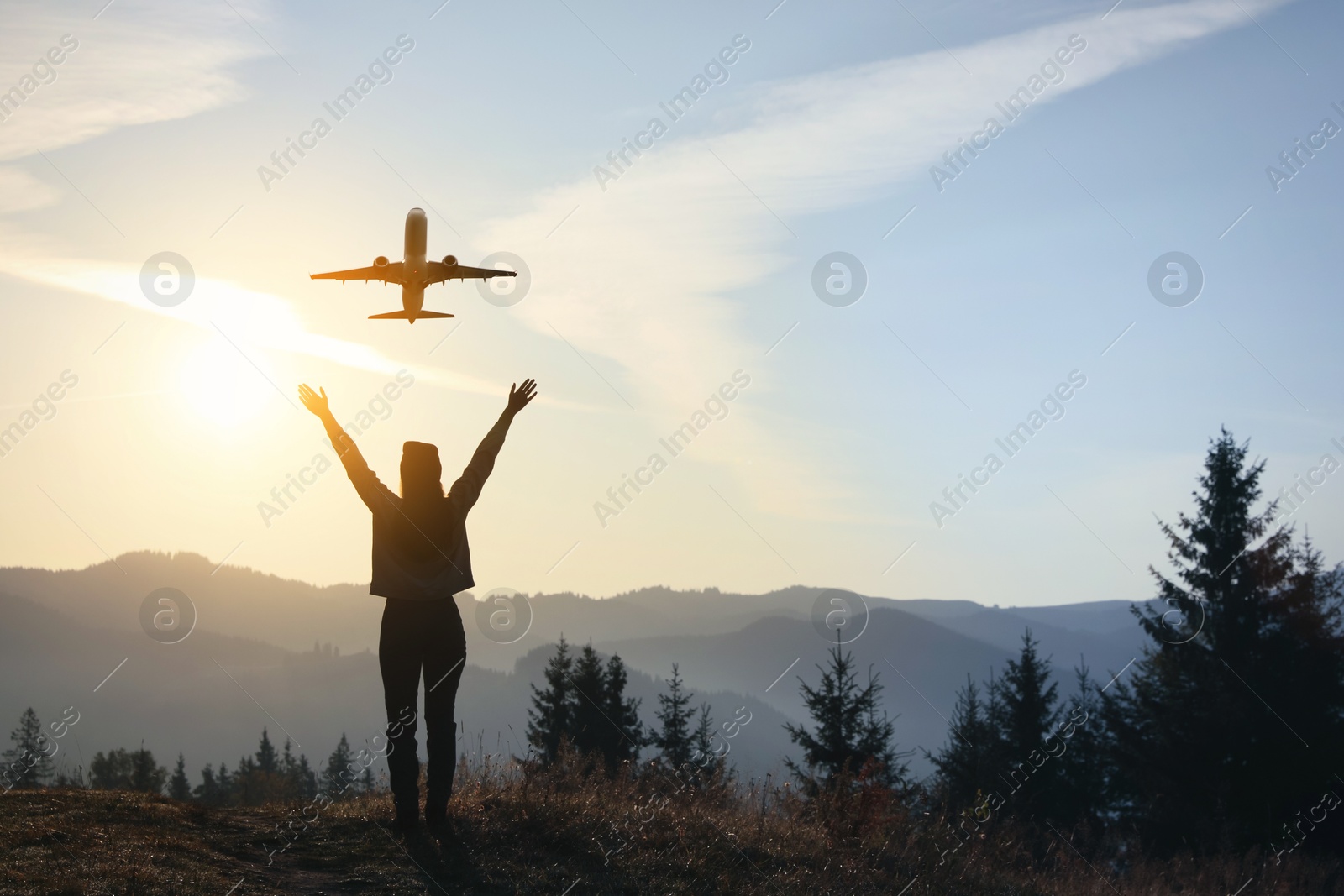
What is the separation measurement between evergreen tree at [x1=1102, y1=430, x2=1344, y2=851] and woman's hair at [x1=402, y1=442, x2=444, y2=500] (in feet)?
104

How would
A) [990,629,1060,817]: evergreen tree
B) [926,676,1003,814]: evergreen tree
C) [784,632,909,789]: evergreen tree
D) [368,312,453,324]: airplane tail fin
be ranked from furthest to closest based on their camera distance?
[990,629,1060,817]: evergreen tree → [926,676,1003,814]: evergreen tree → [784,632,909,789]: evergreen tree → [368,312,453,324]: airplane tail fin

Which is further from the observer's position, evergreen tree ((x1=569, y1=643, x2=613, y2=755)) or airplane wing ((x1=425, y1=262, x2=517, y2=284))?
evergreen tree ((x1=569, y1=643, x2=613, y2=755))

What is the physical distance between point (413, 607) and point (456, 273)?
35.3 feet

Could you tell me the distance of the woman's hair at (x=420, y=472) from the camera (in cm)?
777

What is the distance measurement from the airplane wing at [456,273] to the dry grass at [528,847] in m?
9.66

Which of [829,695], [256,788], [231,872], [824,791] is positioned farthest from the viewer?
[256,788]

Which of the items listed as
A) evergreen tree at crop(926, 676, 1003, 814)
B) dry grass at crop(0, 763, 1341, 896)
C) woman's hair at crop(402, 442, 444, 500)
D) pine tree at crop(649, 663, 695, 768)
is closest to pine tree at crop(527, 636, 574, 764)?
pine tree at crop(649, 663, 695, 768)

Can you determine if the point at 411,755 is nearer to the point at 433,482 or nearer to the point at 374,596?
the point at 374,596

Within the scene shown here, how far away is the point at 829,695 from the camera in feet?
124

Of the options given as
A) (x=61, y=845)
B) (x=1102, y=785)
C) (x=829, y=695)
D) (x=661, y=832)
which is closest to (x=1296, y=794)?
(x=1102, y=785)

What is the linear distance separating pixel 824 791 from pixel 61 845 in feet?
24.3

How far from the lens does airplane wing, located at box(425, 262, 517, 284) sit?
55.8 feet

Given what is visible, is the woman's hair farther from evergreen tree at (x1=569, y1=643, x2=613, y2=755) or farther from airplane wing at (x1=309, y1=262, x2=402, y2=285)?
evergreen tree at (x1=569, y1=643, x2=613, y2=755)

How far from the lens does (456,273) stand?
57.0 ft
